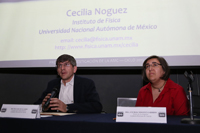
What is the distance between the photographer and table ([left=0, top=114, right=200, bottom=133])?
975mm

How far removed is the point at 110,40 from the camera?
2865mm

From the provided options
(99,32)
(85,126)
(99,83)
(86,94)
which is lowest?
(85,126)

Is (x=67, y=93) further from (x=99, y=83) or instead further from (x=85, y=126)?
(x=85, y=126)

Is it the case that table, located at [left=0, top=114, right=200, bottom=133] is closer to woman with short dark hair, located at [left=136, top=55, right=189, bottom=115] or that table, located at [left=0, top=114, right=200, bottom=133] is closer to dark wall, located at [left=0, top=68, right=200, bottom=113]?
woman with short dark hair, located at [left=136, top=55, right=189, bottom=115]

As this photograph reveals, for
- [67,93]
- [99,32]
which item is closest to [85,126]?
[67,93]

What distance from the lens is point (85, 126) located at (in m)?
1.07

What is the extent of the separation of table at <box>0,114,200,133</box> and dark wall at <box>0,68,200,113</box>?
1781mm

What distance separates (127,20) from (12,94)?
215 cm

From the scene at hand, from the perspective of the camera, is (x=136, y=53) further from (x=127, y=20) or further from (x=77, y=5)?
(x=77, y=5)

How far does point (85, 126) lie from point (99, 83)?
221 centimetres

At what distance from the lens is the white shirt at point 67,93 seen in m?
2.29

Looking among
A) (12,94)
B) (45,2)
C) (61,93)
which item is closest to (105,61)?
(61,93)

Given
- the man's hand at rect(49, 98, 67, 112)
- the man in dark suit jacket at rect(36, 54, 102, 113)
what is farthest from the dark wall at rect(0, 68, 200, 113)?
the man's hand at rect(49, 98, 67, 112)

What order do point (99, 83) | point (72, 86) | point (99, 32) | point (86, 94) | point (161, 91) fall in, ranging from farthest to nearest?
point (99, 83) < point (99, 32) < point (72, 86) < point (86, 94) < point (161, 91)
